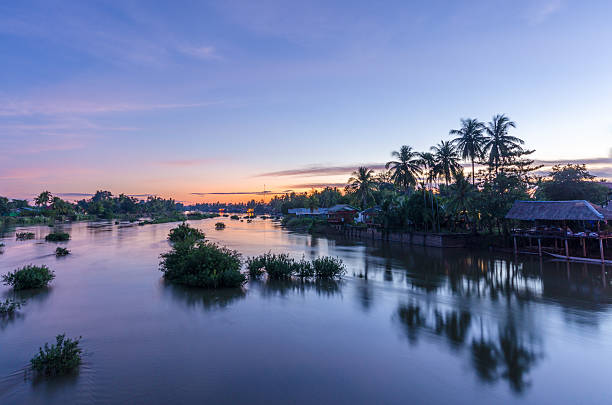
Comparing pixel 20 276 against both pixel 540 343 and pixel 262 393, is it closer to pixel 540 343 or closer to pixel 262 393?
pixel 262 393

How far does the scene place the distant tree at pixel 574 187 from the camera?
3734 centimetres

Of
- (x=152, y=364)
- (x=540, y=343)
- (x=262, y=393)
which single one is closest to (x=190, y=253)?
(x=152, y=364)

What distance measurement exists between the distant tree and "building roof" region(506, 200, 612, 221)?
10819 mm

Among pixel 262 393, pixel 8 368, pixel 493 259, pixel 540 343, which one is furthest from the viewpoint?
pixel 493 259

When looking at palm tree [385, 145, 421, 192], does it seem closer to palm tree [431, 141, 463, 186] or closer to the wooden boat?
palm tree [431, 141, 463, 186]

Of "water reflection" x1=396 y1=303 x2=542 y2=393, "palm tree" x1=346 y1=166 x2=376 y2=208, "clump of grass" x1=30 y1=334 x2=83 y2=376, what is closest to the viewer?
"clump of grass" x1=30 y1=334 x2=83 y2=376

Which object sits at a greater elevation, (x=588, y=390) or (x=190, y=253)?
(x=190, y=253)

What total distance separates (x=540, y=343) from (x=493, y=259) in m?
21.4

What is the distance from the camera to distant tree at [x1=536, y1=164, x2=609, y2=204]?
37.3 metres

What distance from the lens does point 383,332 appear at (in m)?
12.3

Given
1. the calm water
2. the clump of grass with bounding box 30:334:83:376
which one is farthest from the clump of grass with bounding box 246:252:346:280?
the clump of grass with bounding box 30:334:83:376

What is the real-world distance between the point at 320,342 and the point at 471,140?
1509 inches

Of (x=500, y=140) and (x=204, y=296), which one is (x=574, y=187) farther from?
(x=204, y=296)

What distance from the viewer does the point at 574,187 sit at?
37.9m
